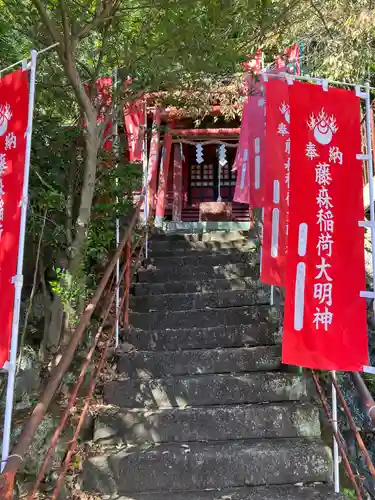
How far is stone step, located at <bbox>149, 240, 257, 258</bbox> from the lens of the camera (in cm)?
641

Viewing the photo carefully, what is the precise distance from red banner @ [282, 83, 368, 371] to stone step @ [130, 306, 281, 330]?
1.58 m

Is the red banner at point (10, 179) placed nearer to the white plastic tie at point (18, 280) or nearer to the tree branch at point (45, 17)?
the white plastic tie at point (18, 280)

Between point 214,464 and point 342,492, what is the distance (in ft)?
2.90

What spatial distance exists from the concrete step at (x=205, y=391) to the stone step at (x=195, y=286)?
5.87 feet

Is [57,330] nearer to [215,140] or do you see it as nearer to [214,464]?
[214,464]

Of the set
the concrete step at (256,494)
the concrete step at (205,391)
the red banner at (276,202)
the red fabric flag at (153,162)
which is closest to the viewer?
the concrete step at (256,494)

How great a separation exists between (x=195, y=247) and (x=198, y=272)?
97cm

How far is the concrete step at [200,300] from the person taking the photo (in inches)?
190

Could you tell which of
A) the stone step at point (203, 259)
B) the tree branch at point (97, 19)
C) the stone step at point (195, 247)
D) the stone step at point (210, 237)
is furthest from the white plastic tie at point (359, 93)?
the stone step at point (210, 237)

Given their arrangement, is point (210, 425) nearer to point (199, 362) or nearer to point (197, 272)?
point (199, 362)

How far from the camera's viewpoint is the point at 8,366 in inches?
92.7

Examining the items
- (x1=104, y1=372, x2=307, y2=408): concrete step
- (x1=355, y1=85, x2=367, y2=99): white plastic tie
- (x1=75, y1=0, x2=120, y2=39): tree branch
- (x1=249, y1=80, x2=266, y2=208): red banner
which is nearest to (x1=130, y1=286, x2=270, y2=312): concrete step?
(x1=249, y1=80, x2=266, y2=208): red banner

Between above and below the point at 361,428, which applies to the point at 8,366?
above

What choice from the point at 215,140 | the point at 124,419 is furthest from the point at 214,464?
the point at 215,140
